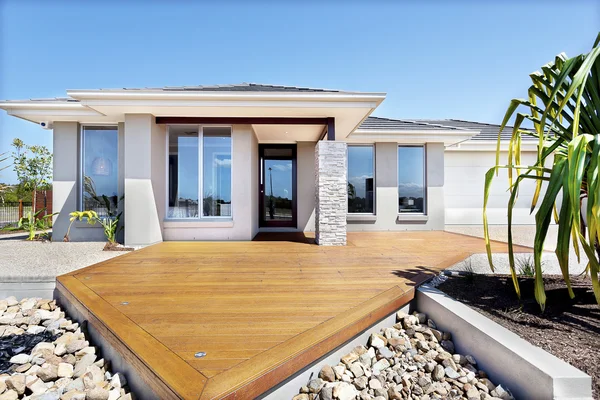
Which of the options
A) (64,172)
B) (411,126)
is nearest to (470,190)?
(411,126)

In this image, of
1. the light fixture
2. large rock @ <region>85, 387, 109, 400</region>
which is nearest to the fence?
the light fixture

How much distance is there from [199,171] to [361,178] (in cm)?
516

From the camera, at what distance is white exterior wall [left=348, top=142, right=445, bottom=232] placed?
967 centimetres

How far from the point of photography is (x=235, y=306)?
113 inches

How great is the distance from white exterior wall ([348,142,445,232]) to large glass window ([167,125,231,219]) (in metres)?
4.34

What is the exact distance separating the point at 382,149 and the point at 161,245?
701 cm

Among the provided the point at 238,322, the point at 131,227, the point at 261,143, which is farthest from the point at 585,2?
the point at 131,227

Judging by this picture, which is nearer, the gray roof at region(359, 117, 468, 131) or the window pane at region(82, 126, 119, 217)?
the window pane at region(82, 126, 119, 217)

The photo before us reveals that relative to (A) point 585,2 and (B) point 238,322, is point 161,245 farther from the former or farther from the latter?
(A) point 585,2

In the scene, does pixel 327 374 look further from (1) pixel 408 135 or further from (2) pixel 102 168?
(1) pixel 408 135

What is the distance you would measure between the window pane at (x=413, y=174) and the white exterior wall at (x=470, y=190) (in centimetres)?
195

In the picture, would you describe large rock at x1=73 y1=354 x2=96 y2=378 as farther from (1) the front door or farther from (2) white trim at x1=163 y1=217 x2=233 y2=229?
(1) the front door

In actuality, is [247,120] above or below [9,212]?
above

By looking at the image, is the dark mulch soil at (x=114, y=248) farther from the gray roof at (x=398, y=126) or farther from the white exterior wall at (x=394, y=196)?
the gray roof at (x=398, y=126)
